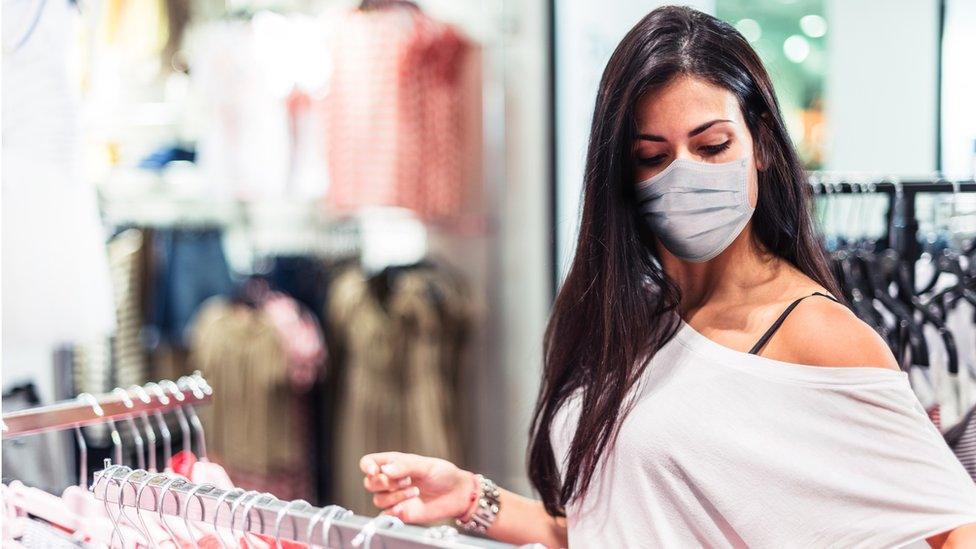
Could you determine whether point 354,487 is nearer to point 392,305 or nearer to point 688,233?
point 392,305

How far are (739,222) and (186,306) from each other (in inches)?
95.9

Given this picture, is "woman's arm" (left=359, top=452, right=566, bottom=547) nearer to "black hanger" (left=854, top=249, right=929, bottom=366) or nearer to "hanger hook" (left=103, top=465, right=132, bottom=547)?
"hanger hook" (left=103, top=465, right=132, bottom=547)

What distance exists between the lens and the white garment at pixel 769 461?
84 centimetres

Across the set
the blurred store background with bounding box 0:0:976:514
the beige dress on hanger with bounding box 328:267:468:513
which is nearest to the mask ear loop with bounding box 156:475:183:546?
the blurred store background with bounding box 0:0:976:514

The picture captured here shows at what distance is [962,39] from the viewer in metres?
1.92

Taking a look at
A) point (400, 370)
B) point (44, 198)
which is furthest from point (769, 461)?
point (400, 370)

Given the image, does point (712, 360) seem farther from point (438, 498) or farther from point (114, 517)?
point (114, 517)

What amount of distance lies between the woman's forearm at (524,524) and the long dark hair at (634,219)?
10 cm

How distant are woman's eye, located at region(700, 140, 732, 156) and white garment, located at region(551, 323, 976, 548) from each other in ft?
0.64

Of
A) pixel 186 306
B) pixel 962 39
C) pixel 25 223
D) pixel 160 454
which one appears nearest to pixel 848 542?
pixel 25 223

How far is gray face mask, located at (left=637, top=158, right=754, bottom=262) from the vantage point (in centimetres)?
92

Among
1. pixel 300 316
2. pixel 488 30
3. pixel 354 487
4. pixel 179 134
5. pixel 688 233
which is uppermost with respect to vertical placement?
pixel 488 30

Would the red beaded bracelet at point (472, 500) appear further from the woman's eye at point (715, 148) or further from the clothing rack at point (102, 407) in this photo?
the woman's eye at point (715, 148)

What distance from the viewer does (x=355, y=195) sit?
2932 millimetres
